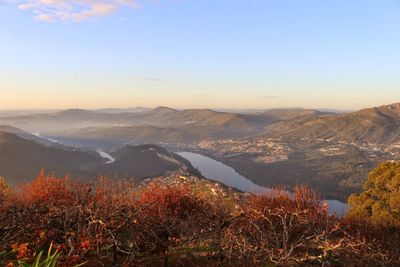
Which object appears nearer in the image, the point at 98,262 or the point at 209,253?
the point at 98,262

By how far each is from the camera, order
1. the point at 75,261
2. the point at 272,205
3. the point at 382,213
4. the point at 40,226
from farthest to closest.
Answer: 1. the point at 272,205
2. the point at 382,213
3. the point at 40,226
4. the point at 75,261

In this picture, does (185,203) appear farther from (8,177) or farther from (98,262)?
(8,177)

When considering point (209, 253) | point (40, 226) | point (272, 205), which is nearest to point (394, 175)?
point (272, 205)

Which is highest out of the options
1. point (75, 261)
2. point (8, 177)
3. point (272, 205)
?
point (75, 261)

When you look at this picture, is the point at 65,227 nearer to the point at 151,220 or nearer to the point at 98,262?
the point at 98,262

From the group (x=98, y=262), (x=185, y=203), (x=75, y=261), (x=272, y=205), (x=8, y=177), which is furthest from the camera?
(x=8, y=177)

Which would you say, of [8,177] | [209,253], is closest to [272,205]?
[209,253]

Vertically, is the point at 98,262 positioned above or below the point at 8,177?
above
